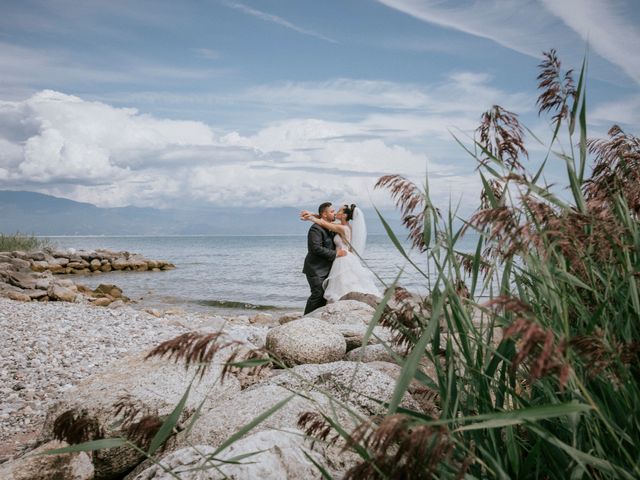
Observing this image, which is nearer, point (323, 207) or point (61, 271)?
point (323, 207)

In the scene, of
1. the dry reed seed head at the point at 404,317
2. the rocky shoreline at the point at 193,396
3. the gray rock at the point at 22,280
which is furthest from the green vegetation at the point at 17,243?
the dry reed seed head at the point at 404,317

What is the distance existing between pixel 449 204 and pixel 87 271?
37525mm

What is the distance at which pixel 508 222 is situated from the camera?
1.56 metres

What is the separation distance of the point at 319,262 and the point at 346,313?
11.9 feet

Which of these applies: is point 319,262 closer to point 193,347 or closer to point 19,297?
point 19,297

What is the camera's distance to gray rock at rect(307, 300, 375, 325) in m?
9.66

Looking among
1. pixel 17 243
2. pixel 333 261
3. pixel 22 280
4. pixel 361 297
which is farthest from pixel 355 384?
pixel 17 243

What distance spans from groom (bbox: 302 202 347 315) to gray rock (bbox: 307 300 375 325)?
255cm

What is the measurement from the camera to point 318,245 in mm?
12961

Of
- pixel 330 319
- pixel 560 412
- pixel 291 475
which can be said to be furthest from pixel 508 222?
pixel 330 319

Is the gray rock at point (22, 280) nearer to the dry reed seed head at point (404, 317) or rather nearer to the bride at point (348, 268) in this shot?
the bride at point (348, 268)

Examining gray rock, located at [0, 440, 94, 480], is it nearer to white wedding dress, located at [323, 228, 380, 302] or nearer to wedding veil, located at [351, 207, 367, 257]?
white wedding dress, located at [323, 228, 380, 302]

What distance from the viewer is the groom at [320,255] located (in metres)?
12.9

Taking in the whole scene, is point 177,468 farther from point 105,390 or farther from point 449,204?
point 105,390
